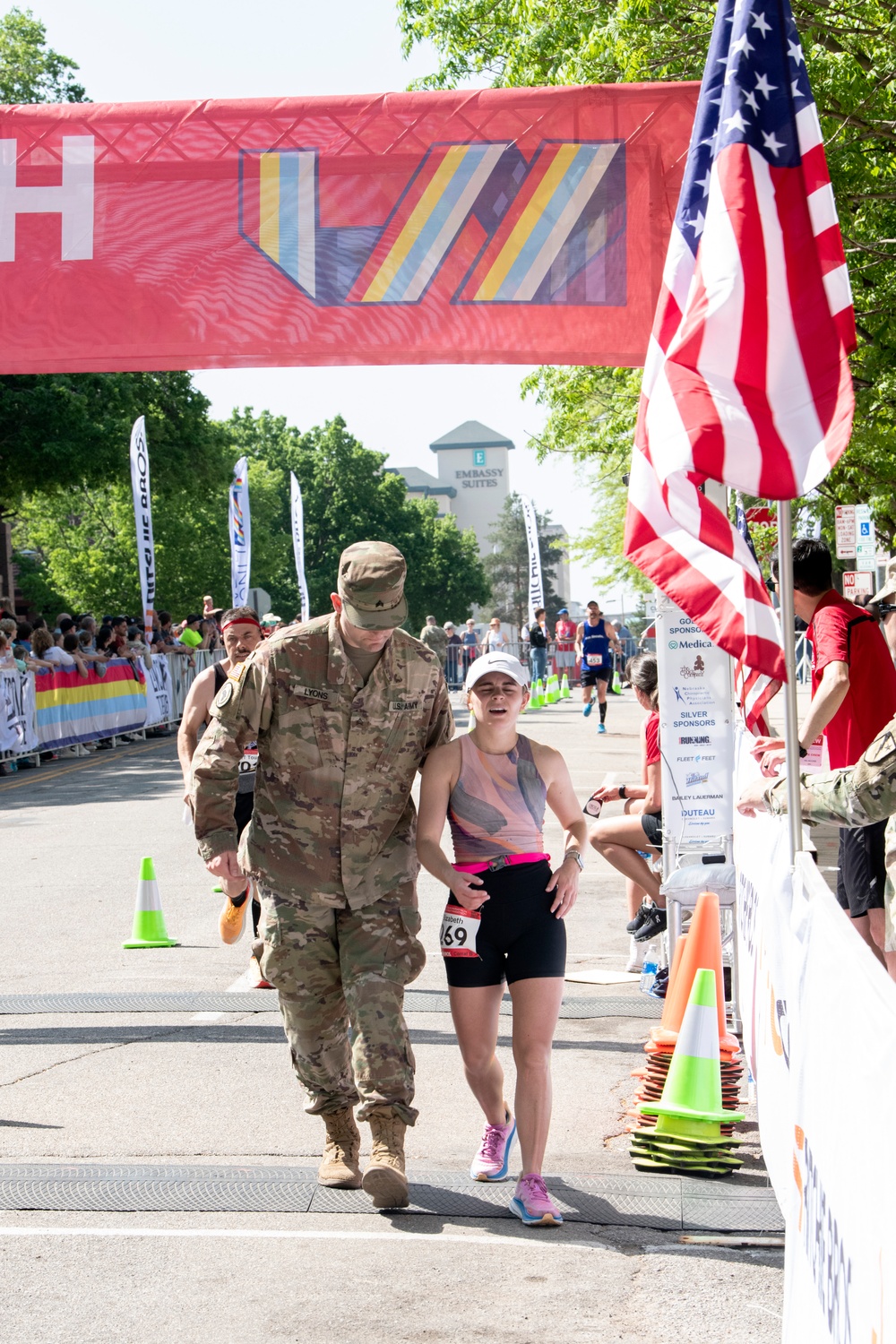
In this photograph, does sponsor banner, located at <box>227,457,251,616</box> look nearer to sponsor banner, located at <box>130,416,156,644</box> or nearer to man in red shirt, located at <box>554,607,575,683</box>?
sponsor banner, located at <box>130,416,156,644</box>

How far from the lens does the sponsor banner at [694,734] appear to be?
22.9 feet

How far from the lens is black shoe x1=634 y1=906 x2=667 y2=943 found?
8.13 metres

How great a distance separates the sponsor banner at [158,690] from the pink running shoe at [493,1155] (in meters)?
22.1

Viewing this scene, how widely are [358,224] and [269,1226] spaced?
14.0 ft

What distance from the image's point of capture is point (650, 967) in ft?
27.3

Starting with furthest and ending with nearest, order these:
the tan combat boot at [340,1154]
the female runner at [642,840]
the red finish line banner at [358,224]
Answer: the female runner at [642,840] < the red finish line banner at [358,224] < the tan combat boot at [340,1154]

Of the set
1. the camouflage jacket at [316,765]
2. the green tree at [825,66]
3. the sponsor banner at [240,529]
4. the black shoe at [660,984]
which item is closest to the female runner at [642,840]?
the black shoe at [660,984]

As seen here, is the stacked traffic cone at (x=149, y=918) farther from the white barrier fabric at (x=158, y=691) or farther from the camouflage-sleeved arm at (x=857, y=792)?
the white barrier fabric at (x=158, y=691)

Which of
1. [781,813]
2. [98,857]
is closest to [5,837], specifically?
[98,857]

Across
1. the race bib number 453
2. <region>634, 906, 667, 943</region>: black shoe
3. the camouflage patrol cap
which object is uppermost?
the camouflage patrol cap

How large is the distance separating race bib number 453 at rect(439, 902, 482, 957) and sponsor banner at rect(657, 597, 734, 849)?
2.20 meters

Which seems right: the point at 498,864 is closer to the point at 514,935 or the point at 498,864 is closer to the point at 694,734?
the point at 514,935

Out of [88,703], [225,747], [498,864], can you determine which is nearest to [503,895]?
[498,864]

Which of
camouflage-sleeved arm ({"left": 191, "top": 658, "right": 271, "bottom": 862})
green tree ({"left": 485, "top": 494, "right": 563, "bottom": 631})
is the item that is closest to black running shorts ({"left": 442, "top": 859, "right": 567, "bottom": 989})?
camouflage-sleeved arm ({"left": 191, "top": 658, "right": 271, "bottom": 862})
